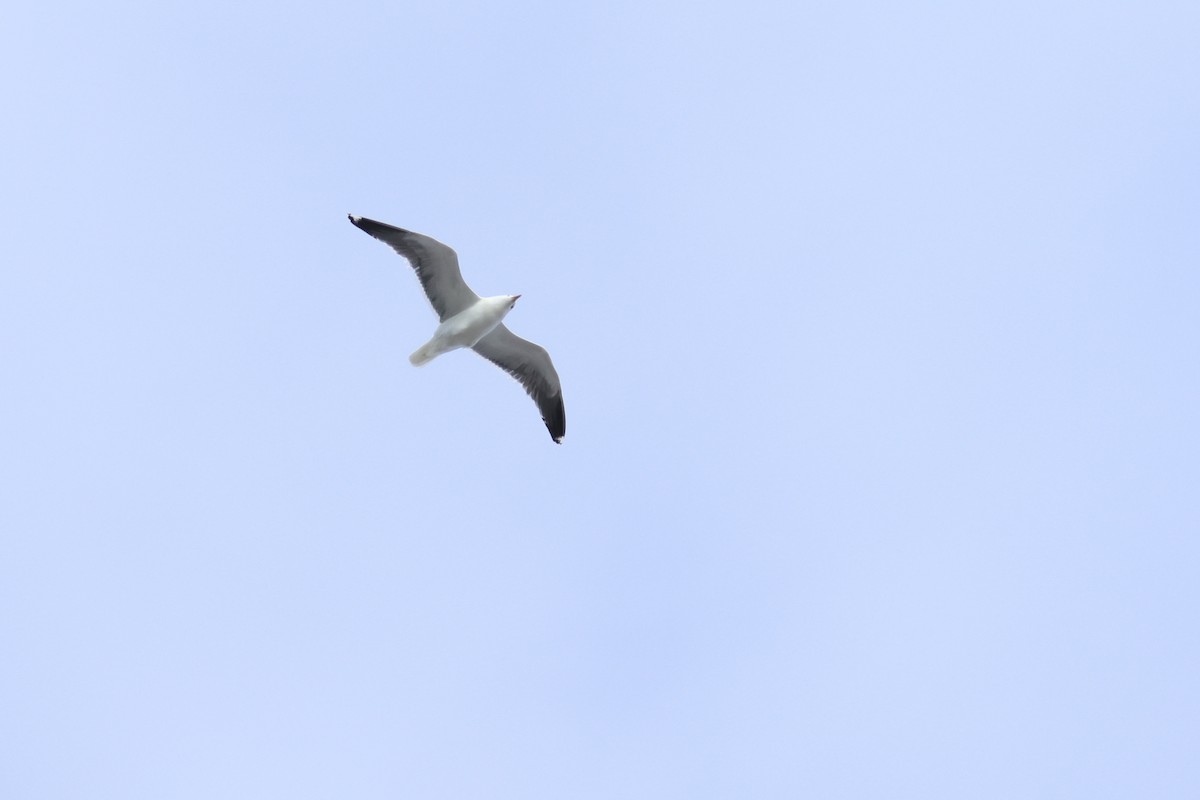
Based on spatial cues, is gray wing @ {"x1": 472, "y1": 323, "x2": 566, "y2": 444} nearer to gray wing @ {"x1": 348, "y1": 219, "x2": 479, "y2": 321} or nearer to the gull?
the gull

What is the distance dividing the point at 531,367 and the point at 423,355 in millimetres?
2464

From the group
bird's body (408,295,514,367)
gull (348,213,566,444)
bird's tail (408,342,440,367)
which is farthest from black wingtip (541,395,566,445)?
bird's tail (408,342,440,367)

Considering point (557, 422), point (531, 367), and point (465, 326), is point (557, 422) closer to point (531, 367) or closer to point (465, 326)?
point (531, 367)

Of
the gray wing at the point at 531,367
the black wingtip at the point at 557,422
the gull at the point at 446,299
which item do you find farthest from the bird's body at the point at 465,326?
the black wingtip at the point at 557,422

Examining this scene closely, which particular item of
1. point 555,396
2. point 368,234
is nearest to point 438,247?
point 368,234

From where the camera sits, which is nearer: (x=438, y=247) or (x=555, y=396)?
(x=438, y=247)

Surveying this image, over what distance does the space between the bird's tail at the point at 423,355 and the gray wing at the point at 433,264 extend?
0.57 meters

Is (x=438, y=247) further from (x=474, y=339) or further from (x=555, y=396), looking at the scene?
(x=555, y=396)

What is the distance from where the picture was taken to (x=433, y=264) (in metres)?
22.7

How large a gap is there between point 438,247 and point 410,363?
6.71 ft

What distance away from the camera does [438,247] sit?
73.7 ft

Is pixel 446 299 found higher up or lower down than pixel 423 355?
higher up

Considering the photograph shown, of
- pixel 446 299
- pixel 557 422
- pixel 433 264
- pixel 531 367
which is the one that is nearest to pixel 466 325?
pixel 446 299

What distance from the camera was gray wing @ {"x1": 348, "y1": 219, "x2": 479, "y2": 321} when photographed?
880 inches
